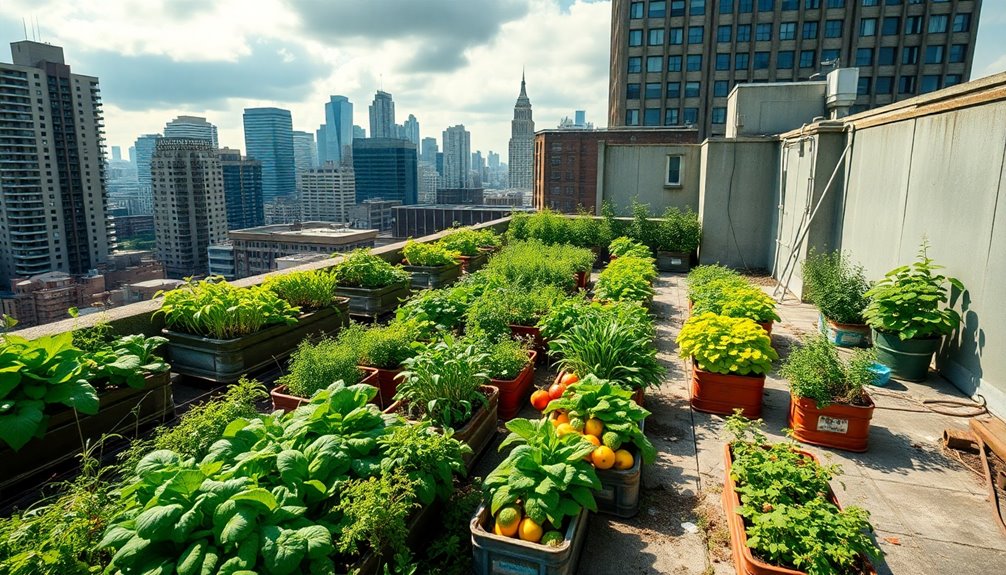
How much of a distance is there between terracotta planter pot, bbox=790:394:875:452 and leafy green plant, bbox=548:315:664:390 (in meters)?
1.14

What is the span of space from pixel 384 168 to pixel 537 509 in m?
177

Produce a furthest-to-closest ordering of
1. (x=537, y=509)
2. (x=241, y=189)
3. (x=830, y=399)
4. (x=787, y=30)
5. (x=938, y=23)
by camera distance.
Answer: (x=241, y=189) < (x=787, y=30) < (x=938, y=23) < (x=830, y=399) < (x=537, y=509)

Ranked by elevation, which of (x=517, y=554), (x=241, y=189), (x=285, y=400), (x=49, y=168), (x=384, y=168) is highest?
(x=384, y=168)

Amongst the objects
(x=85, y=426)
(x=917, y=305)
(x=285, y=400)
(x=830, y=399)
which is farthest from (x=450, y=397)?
(x=917, y=305)

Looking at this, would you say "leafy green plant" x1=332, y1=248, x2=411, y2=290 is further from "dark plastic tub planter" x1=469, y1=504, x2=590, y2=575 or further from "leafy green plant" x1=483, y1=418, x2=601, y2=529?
"dark plastic tub planter" x1=469, y1=504, x2=590, y2=575

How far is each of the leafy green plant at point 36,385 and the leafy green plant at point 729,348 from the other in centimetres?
459

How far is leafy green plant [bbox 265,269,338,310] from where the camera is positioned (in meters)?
5.70

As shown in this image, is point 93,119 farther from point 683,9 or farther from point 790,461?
point 790,461

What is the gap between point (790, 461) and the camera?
9.50 feet

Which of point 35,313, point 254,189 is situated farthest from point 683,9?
point 254,189

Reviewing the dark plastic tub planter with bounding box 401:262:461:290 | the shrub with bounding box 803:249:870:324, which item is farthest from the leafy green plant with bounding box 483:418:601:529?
the dark plastic tub planter with bounding box 401:262:461:290

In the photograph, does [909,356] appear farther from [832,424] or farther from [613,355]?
[613,355]

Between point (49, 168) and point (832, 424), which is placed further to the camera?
point (49, 168)

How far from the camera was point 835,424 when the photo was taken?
160 inches
